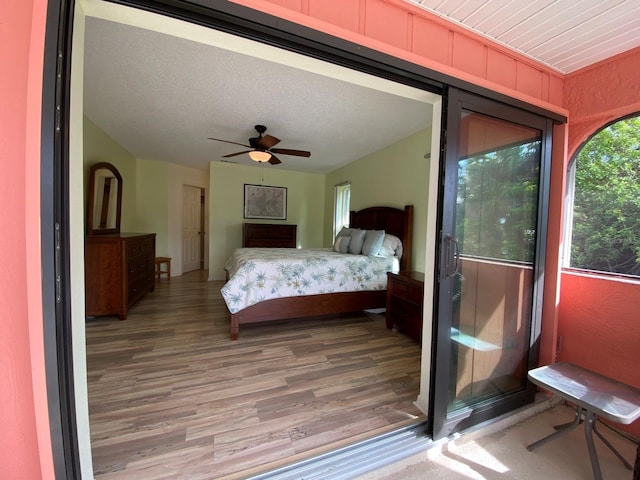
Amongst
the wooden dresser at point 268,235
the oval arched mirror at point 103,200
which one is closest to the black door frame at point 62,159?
the oval arched mirror at point 103,200

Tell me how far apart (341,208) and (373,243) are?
2.22m

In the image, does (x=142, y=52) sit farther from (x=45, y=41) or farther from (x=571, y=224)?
(x=571, y=224)

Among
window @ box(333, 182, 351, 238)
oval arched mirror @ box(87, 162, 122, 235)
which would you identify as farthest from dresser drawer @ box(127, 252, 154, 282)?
window @ box(333, 182, 351, 238)

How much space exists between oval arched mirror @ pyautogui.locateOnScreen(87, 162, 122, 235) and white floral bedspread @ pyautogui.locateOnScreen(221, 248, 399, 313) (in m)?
2.00

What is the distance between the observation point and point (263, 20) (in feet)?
3.03

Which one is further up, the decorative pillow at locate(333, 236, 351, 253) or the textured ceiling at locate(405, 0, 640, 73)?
the textured ceiling at locate(405, 0, 640, 73)

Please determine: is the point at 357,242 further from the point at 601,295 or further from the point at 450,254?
the point at 601,295

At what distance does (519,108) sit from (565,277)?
1260 millimetres

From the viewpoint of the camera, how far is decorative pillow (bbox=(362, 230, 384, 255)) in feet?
10.8

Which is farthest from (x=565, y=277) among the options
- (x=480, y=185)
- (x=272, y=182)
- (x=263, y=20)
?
(x=272, y=182)

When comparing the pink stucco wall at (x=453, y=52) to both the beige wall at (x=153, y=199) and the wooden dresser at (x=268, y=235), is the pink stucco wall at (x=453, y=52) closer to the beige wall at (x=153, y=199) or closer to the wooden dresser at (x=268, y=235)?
the wooden dresser at (x=268, y=235)

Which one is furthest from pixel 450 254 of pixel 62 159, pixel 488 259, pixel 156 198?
pixel 156 198

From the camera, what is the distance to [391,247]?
11.0ft

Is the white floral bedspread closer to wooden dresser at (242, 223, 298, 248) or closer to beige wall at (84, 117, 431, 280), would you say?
beige wall at (84, 117, 431, 280)
